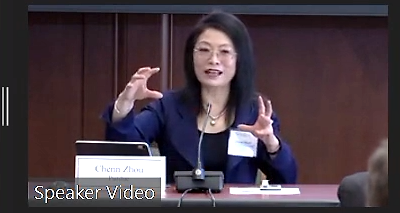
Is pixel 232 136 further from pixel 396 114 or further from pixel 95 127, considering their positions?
pixel 95 127

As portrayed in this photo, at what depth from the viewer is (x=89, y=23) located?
3.15 meters

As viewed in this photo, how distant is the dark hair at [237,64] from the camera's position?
196cm

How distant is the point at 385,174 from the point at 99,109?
8.41 feet

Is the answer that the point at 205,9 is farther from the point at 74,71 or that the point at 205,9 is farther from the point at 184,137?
the point at 184,137

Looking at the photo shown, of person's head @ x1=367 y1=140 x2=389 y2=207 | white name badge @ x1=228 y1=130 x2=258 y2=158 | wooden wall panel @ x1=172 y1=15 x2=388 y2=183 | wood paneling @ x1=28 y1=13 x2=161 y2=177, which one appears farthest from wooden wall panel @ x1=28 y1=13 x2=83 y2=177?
person's head @ x1=367 y1=140 x2=389 y2=207

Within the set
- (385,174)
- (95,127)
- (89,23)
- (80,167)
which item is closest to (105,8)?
(89,23)

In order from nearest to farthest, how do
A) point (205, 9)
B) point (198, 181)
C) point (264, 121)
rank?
point (198, 181) < point (264, 121) < point (205, 9)

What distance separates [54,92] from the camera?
3.25 metres

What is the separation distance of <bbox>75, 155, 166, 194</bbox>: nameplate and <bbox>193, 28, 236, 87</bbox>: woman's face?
47 cm

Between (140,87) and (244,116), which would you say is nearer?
(140,87)

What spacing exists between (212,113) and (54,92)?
1517 millimetres
